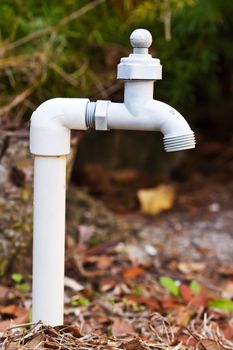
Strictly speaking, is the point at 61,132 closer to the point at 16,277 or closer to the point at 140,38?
the point at 140,38

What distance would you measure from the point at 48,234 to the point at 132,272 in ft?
2.91

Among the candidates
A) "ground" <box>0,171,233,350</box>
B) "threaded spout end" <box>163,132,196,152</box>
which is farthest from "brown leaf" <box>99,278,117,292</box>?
"threaded spout end" <box>163,132,196,152</box>

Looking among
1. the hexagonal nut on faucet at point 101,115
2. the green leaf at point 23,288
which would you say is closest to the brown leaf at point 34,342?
the hexagonal nut on faucet at point 101,115

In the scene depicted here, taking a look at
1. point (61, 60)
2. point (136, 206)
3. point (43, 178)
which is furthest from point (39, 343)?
point (136, 206)

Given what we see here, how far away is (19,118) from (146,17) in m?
0.75

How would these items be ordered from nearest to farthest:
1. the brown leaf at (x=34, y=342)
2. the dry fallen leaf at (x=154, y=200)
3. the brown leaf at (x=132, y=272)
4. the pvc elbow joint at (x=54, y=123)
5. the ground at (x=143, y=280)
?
the brown leaf at (x=34, y=342)
the pvc elbow joint at (x=54, y=123)
the ground at (x=143, y=280)
the brown leaf at (x=132, y=272)
the dry fallen leaf at (x=154, y=200)

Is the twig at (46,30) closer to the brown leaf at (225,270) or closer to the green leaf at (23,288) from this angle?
the green leaf at (23,288)

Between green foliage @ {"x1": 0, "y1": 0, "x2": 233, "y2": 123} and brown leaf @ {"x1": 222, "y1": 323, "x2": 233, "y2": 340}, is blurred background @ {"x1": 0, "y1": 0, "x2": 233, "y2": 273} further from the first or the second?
brown leaf @ {"x1": 222, "y1": 323, "x2": 233, "y2": 340}

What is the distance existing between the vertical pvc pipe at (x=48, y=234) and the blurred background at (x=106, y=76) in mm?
590

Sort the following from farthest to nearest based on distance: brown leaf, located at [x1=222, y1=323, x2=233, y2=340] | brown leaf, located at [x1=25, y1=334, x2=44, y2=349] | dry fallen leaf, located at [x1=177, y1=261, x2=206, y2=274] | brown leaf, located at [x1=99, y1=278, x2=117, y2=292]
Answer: dry fallen leaf, located at [x1=177, y1=261, x2=206, y2=274]
brown leaf, located at [x1=99, y1=278, x2=117, y2=292]
brown leaf, located at [x1=222, y1=323, x2=233, y2=340]
brown leaf, located at [x1=25, y1=334, x2=44, y2=349]

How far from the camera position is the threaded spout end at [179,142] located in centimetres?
126

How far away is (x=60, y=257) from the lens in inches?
53.0

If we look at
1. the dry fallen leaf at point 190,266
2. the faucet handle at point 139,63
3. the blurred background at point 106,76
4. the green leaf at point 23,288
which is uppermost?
the blurred background at point 106,76

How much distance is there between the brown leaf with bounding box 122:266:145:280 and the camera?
7.01 feet
